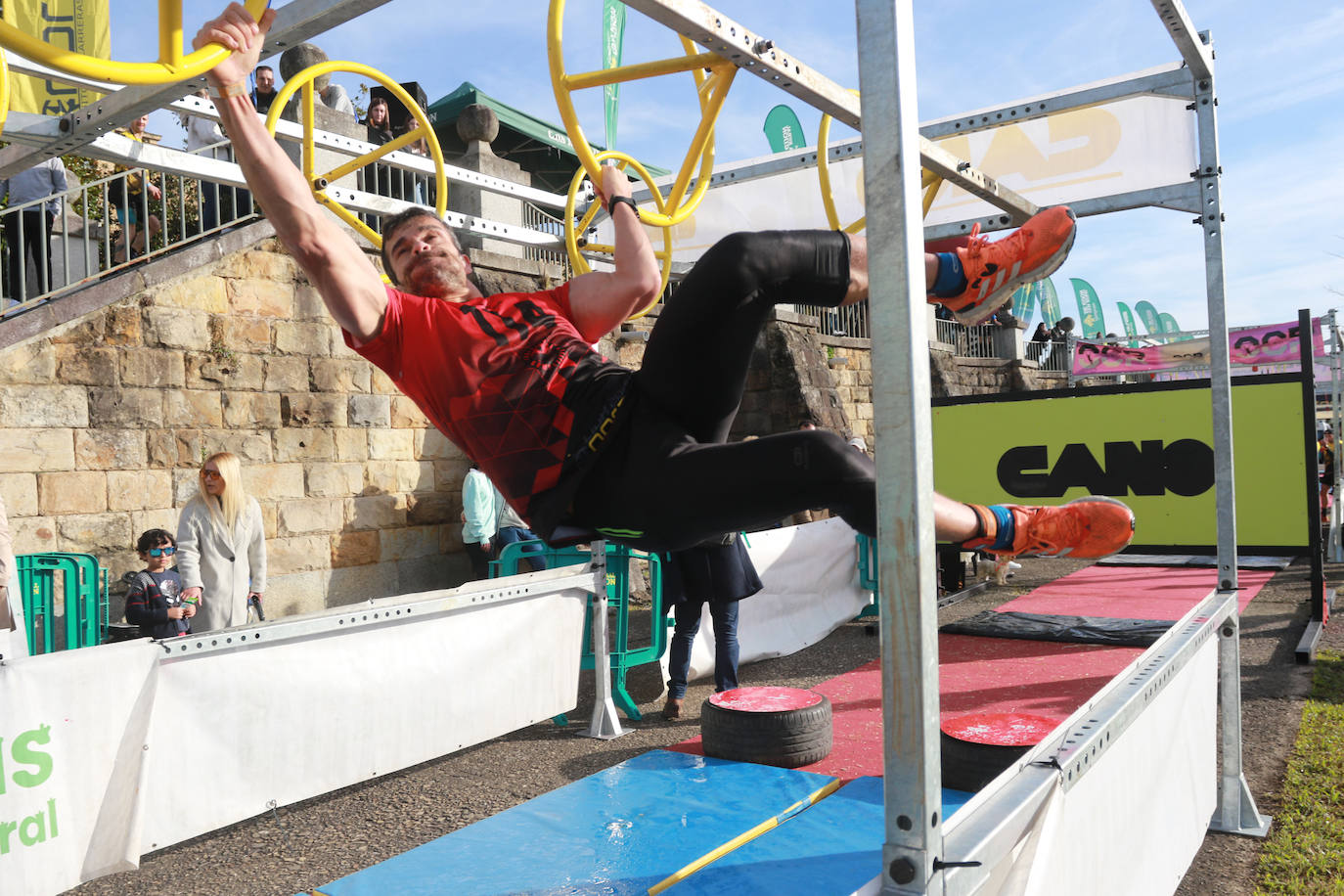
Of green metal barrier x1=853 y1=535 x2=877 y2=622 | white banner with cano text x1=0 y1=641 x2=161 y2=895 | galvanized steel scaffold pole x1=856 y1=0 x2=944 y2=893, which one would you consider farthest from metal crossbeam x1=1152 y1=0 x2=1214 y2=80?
green metal barrier x1=853 y1=535 x2=877 y2=622

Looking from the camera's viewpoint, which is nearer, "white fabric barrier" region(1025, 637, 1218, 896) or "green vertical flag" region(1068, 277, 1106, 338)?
"white fabric barrier" region(1025, 637, 1218, 896)

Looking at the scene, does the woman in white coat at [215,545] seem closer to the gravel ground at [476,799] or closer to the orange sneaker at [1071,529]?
the gravel ground at [476,799]

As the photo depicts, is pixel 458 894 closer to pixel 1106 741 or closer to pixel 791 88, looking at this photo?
pixel 1106 741

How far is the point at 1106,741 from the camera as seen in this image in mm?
2018

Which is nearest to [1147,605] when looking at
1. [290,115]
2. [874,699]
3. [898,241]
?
[874,699]

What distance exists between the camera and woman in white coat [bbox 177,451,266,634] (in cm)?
521

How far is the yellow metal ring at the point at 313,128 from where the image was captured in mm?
2850

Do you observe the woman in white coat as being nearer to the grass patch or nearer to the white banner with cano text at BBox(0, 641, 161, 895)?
the white banner with cano text at BBox(0, 641, 161, 895)

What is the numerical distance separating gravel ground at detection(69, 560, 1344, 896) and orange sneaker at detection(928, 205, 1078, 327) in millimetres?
2401

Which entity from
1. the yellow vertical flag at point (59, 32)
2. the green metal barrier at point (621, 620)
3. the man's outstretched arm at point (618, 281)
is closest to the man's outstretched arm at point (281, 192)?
the man's outstretched arm at point (618, 281)

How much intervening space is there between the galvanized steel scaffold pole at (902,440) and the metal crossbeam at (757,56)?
0.82 feet

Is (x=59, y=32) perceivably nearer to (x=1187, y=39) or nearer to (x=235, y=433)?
(x=1187, y=39)

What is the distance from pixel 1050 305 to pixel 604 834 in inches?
992

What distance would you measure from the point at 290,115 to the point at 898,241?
932cm
